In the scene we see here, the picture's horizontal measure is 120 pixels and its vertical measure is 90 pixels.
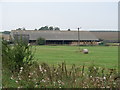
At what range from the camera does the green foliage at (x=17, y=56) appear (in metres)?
10.5

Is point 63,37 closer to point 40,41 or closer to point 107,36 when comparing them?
point 40,41

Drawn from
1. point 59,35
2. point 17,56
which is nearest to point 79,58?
point 17,56

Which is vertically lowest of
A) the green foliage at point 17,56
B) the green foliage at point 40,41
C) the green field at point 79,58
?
the green foliage at point 40,41

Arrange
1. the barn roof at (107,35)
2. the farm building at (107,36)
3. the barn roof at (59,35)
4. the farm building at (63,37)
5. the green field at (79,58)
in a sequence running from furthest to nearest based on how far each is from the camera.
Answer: the barn roof at (107,35)
the farm building at (107,36)
the barn roof at (59,35)
the farm building at (63,37)
the green field at (79,58)

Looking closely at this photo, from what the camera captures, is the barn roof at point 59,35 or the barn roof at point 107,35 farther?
the barn roof at point 107,35

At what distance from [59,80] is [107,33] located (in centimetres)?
10812

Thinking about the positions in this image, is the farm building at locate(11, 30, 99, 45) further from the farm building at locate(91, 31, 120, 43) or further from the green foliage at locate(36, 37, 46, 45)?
the farm building at locate(91, 31, 120, 43)

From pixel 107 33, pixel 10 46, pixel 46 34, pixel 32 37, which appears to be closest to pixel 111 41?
pixel 107 33

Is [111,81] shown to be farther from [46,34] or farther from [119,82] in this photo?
[46,34]

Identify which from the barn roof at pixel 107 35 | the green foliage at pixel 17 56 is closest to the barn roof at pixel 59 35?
the barn roof at pixel 107 35

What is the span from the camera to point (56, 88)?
18.7 feet

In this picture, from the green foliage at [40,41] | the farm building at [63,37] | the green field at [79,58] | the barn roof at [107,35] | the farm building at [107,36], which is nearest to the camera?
the green field at [79,58]

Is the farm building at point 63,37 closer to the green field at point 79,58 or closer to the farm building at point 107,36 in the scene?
the farm building at point 107,36

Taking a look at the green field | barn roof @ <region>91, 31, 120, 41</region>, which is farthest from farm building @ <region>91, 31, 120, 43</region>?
the green field
